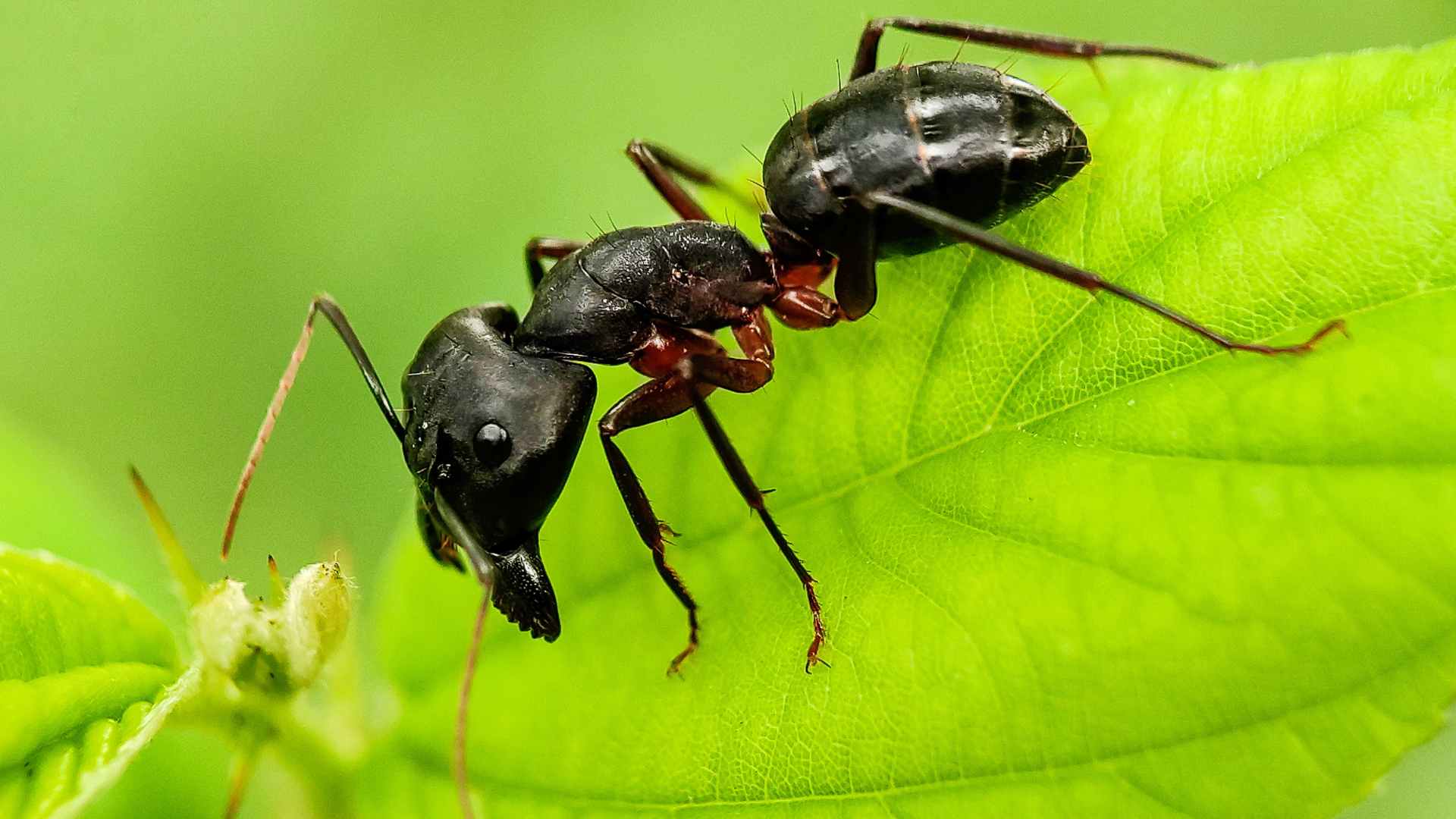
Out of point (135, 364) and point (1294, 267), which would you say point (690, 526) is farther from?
point (135, 364)

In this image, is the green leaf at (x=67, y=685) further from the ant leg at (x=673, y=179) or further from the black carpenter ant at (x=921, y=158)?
the ant leg at (x=673, y=179)

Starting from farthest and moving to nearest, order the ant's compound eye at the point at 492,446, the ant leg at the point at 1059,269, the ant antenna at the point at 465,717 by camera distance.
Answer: the ant's compound eye at the point at 492,446 < the ant antenna at the point at 465,717 < the ant leg at the point at 1059,269

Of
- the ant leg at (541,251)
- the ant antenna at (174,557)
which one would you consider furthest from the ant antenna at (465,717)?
the ant leg at (541,251)

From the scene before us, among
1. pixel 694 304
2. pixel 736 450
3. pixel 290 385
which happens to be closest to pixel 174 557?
pixel 290 385

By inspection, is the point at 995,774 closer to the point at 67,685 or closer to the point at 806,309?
the point at 806,309

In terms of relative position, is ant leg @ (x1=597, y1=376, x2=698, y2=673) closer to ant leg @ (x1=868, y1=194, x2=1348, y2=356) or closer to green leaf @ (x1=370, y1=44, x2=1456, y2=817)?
green leaf @ (x1=370, y1=44, x2=1456, y2=817)

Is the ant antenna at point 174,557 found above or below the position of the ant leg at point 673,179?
below
